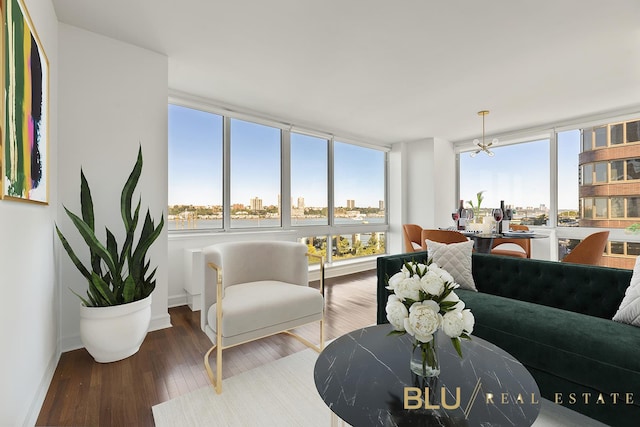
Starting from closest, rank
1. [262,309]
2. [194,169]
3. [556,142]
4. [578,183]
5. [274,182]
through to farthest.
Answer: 1. [262,309]
2. [194,169]
3. [274,182]
4. [578,183]
5. [556,142]

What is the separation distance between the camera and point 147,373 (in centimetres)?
204

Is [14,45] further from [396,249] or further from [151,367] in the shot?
[396,249]

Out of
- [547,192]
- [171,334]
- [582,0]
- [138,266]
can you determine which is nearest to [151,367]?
[171,334]

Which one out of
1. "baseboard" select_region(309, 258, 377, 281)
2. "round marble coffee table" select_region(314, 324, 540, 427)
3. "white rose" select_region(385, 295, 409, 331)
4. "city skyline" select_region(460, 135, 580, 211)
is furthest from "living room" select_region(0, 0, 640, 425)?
"baseboard" select_region(309, 258, 377, 281)

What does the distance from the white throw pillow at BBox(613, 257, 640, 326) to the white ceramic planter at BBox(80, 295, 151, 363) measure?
10.5 ft

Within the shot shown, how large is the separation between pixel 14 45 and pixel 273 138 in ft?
11.1

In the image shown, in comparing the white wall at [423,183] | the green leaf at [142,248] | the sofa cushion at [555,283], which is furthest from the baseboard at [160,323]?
the white wall at [423,183]

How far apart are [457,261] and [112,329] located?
9.06 ft

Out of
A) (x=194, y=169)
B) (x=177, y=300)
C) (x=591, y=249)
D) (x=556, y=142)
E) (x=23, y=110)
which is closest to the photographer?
(x=23, y=110)

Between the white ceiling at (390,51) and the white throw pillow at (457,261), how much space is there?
71.0 inches

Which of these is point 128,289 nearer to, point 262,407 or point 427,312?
point 262,407

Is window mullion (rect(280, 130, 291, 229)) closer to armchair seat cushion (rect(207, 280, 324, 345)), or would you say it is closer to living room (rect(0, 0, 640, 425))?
living room (rect(0, 0, 640, 425))

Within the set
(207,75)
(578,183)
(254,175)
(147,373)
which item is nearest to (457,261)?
(147,373)

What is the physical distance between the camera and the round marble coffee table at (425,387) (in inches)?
37.1
